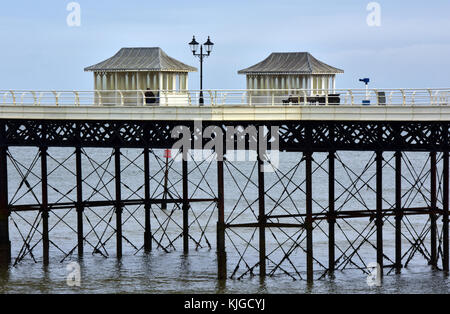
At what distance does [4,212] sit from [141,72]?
7.82 meters

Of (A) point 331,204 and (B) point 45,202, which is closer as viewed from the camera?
(A) point 331,204

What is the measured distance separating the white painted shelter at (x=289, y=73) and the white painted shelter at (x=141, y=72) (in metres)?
2.71

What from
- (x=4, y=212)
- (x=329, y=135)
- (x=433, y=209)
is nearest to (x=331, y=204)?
(x=329, y=135)

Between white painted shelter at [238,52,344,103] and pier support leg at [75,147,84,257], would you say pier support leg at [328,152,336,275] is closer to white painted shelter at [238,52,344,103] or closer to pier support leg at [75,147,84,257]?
white painted shelter at [238,52,344,103]

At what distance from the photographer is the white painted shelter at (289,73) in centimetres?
4881

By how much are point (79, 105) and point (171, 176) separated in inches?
2637

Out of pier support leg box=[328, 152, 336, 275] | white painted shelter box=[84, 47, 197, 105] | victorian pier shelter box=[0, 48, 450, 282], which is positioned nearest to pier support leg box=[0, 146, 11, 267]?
victorian pier shelter box=[0, 48, 450, 282]

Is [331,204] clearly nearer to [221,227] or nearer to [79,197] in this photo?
[221,227]

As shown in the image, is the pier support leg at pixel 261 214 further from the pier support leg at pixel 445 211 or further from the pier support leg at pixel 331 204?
the pier support leg at pixel 445 211

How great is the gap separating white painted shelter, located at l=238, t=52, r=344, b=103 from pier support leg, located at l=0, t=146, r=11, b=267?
33.2 feet

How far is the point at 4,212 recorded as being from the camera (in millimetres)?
48812

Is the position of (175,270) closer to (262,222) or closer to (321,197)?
(262,222)

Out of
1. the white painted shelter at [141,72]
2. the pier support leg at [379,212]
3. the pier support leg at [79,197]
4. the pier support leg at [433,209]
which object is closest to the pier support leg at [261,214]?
the pier support leg at [379,212]

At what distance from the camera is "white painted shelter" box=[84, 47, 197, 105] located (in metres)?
49.4
